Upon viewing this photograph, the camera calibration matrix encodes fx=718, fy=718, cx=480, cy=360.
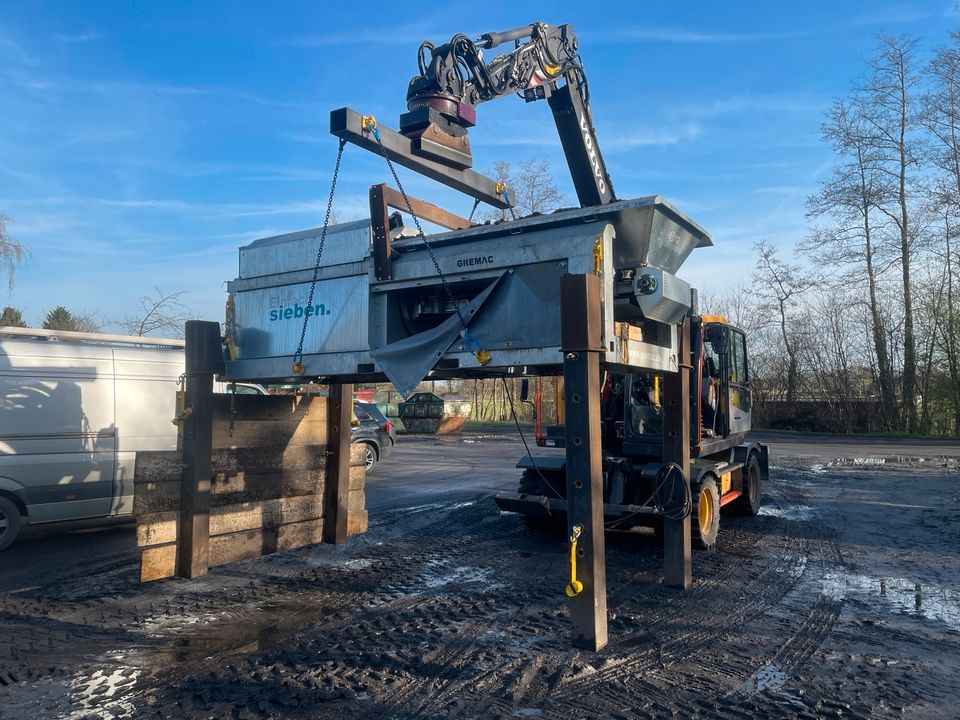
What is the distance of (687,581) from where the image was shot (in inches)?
265

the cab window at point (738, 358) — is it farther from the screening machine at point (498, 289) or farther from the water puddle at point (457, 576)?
the water puddle at point (457, 576)

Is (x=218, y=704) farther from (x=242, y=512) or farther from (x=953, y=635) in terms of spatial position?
(x=953, y=635)

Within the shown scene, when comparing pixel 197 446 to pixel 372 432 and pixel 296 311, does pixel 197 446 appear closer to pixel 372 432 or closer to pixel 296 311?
pixel 296 311

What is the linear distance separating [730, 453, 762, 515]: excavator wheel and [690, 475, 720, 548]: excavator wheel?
213 centimetres

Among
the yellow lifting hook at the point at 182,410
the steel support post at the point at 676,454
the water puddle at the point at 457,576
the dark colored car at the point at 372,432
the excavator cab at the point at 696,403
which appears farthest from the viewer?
the dark colored car at the point at 372,432

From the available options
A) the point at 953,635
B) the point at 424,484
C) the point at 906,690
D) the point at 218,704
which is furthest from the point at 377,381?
the point at 424,484

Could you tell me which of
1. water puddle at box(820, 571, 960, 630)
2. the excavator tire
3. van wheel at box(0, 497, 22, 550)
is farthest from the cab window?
van wheel at box(0, 497, 22, 550)

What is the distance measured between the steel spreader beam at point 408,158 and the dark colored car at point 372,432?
969 centimetres

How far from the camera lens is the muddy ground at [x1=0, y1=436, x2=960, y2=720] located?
4.23 m

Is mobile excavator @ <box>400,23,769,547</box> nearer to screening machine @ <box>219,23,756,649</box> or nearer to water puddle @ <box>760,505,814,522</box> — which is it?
screening machine @ <box>219,23,756,649</box>

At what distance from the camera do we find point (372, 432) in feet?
52.6

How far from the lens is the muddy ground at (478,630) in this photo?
13.9ft

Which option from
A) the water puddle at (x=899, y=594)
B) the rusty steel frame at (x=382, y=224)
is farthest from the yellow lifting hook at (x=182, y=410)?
the water puddle at (x=899, y=594)

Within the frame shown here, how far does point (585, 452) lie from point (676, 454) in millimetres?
2287
